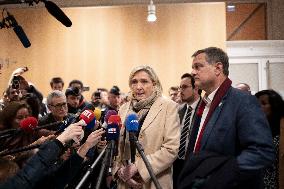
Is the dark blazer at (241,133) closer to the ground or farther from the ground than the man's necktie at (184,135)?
farther from the ground

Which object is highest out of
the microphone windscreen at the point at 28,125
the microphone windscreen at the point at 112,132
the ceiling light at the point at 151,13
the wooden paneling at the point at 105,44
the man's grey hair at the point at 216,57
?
the ceiling light at the point at 151,13

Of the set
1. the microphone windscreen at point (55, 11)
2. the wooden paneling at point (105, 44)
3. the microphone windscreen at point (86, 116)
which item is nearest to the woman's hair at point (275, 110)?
the microphone windscreen at point (86, 116)

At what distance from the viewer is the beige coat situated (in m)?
2.71

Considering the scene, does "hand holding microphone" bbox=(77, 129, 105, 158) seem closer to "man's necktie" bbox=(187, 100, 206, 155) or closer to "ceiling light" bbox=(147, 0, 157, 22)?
"man's necktie" bbox=(187, 100, 206, 155)

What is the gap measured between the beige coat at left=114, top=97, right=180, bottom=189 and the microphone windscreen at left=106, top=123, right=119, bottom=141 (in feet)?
1.83

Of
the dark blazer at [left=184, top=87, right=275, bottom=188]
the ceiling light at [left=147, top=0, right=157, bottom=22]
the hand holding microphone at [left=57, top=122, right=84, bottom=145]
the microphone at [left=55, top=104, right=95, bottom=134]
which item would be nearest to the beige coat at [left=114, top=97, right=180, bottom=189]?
the microphone at [left=55, top=104, right=95, bottom=134]

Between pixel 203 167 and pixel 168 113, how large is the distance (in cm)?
95

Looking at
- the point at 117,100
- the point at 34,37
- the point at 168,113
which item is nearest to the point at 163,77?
the point at 117,100

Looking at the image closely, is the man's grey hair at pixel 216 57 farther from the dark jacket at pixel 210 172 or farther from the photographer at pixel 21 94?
the photographer at pixel 21 94

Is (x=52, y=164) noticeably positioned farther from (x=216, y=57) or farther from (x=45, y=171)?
(x=216, y=57)

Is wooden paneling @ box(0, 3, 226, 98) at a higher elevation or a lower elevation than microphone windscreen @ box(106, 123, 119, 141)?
higher

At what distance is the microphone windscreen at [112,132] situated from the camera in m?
2.16

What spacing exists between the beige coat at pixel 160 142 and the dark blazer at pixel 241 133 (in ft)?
2.06

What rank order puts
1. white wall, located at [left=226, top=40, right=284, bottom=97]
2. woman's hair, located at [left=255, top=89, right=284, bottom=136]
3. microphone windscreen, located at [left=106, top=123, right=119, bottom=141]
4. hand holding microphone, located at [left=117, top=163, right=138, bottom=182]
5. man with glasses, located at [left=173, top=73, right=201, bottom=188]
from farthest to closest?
white wall, located at [left=226, top=40, right=284, bottom=97]
man with glasses, located at [left=173, top=73, right=201, bottom=188]
woman's hair, located at [left=255, top=89, right=284, bottom=136]
hand holding microphone, located at [left=117, top=163, right=138, bottom=182]
microphone windscreen, located at [left=106, top=123, right=119, bottom=141]
